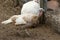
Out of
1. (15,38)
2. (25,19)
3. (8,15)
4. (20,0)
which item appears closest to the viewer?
(15,38)

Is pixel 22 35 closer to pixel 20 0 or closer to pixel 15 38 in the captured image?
pixel 15 38

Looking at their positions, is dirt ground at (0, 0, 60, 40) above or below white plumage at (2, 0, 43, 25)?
below

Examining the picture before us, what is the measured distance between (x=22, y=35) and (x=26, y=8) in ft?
1.77

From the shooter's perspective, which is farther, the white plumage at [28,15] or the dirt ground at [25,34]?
the white plumage at [28,15]

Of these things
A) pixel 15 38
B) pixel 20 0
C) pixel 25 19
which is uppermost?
pixel 20 0

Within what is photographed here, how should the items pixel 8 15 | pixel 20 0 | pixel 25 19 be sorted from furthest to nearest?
pixel 20 0 → pixel 8 15 → pixel 25 19

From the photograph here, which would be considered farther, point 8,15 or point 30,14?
point 8,15

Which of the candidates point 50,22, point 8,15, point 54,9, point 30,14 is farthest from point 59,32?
point 8,15

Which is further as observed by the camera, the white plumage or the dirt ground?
the white plumage

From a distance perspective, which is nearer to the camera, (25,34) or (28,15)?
(25,34)

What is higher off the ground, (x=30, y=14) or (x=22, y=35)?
(x=30, y=14)

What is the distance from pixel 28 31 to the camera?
273 cm

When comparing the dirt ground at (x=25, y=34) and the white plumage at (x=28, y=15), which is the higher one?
the white plumage at (x=28, y=15)

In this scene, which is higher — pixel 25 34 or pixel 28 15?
pixel 28 15
